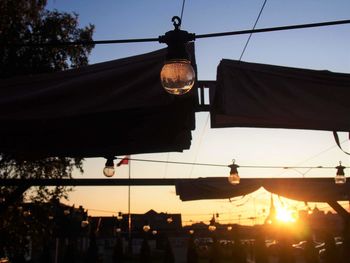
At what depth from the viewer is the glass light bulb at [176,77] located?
301 cm

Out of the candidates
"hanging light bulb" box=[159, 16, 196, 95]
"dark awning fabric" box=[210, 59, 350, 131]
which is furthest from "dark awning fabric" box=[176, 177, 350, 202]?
"hanging light bulb" box=[159, 16, 196, 95]

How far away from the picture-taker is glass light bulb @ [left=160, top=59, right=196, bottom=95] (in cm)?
301

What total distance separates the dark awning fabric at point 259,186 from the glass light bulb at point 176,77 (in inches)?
291

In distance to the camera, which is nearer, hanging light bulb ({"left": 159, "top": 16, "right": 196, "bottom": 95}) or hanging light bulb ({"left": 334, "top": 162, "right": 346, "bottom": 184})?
hanging light bulb ({"left": 159, "top": 16, "right": 196, "bottom": 95})

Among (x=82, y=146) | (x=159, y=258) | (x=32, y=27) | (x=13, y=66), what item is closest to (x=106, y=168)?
(x=82, y=146)

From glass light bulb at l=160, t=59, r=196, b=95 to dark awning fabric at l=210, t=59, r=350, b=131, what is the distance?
0.31 m

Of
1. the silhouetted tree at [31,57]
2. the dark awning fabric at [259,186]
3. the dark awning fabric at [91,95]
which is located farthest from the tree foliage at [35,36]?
the dark awning fabric at [91,95]

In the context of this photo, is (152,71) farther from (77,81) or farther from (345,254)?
(345,254)

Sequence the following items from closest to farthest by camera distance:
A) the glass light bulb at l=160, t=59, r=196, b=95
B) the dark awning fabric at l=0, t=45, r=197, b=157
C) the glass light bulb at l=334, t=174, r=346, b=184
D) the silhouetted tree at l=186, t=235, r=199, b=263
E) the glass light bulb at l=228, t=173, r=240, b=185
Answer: the glass light bulb at l=160, t=59, r=196, b=95
the dark awning fabric at l=0, t=45, r=197, b=157
the silhouetted tree at l=186, t=235, r=199, b=263
the glass light bulb at l=228, t=173, r=240, b=185
the glass light bulb at l=334, t=174, r=346, b=184

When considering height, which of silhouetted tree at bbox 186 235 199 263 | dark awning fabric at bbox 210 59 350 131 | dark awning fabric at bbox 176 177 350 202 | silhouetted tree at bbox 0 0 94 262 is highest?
silhouetted tree at bbox 0 0 94 262

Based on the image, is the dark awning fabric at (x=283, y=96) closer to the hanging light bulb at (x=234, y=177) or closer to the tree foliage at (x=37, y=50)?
the hanging light bulb at (x=234, y=177)

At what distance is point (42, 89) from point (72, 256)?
5109 mm

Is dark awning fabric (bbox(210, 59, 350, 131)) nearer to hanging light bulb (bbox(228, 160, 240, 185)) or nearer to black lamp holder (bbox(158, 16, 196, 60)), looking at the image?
black lamp holder (bbox(158, 16, 196, 60))

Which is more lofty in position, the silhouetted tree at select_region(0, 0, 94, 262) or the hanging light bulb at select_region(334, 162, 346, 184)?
the silhouetted tree at select_region(0, 0, 94, 262)
